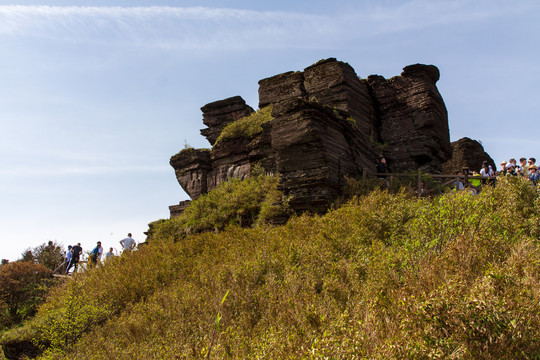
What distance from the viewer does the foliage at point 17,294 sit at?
16.5 m

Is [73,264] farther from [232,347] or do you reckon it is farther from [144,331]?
[232,347]

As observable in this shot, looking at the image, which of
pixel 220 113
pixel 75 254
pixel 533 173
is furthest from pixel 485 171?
pixel 75 254

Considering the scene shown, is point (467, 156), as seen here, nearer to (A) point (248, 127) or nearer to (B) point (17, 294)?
(A) point (248, 127)

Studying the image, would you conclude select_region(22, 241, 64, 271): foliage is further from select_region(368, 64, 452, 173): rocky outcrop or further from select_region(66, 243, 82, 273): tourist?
select_region(368, 64, 452, 173): rocky outcrop

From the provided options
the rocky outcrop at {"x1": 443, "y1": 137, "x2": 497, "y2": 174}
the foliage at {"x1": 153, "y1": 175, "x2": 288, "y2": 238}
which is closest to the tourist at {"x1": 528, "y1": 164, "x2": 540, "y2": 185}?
the foliage at {"x1": 153, "y1": 175, "x2": 288, "y2": 238}

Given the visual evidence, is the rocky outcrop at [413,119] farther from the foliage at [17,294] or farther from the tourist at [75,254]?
the foliage at [17,294]

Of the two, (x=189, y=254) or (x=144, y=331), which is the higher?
(x=189, y=254)

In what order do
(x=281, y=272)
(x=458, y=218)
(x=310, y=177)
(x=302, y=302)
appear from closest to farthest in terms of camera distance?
1. (x=302, y=302)
2. (x=458, y=218)
3. (x=281, y=272)
4. (x=310, y=177)

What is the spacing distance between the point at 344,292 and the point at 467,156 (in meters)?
27.1

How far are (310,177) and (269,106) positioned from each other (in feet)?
33.5

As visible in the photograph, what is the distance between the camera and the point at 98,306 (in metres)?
9.30

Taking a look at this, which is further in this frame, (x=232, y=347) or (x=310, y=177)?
(x=310, y=177)

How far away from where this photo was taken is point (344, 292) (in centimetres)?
561

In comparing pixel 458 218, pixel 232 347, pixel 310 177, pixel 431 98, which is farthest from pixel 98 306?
pixel 431 98
